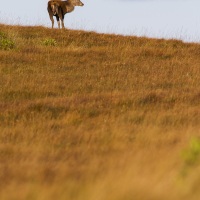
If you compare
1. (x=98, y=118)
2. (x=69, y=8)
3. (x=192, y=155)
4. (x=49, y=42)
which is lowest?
(x=98, y=118)

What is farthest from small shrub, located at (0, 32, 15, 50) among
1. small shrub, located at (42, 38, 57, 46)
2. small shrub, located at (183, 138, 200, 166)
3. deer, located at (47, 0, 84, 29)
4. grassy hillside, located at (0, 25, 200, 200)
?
small shrub, located at (183, 138, 200, 166)

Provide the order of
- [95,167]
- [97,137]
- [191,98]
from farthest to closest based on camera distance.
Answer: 1. [191,98]
2. [97,137]
3. [95,167]

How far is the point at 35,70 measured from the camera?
1967cm

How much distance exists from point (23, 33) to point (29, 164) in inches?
829

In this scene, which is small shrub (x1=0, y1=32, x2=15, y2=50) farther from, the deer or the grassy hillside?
the deer

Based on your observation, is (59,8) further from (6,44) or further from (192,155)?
(192,155)

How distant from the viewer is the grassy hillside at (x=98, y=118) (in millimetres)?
5909

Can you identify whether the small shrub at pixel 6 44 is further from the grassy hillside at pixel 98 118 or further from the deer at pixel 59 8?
the deer at pixel 59 8

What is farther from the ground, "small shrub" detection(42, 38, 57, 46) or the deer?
the deer

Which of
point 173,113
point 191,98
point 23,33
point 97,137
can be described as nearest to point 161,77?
point 191,98

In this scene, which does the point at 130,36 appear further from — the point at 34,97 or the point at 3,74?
the point at 34,97

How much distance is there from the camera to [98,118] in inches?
477

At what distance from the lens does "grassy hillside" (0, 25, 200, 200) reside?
5.91m

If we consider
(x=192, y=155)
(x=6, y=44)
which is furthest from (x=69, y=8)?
(x=192, y=155)
